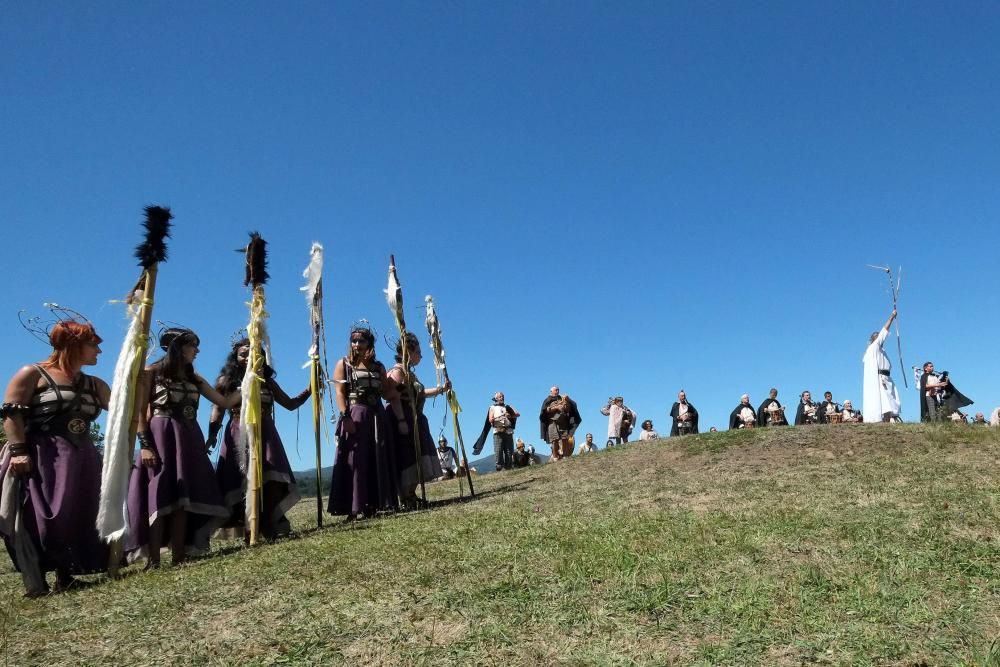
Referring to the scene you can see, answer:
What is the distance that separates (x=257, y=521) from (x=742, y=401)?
16677 mm

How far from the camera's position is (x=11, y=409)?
6.08 metres

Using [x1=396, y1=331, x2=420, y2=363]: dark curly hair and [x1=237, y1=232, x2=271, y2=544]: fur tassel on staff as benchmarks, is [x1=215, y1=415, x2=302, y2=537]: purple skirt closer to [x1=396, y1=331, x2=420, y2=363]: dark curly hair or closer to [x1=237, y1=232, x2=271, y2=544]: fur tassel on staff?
[x1=237, y1=232, x2=271, y2=544]: fur tassel on staff

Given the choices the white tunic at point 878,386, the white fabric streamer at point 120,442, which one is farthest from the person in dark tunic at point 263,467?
the white tunic at point 878,386

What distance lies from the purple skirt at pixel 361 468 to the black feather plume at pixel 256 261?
2017 mm

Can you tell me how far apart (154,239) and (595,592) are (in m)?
5.52

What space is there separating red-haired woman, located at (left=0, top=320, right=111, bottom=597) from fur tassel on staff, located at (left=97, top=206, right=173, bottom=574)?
0.19 m

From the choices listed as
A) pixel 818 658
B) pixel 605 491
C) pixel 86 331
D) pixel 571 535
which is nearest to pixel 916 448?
pixel 605 491

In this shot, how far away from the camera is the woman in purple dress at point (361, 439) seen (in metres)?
9.20

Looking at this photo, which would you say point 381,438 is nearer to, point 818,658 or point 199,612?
point 199,612

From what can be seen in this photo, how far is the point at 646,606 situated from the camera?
4.25 metres

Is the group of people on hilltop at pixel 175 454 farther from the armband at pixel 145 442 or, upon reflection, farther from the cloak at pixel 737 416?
the cloak at pixel 737 416

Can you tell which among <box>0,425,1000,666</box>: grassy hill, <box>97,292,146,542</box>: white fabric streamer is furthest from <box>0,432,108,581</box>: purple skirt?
<box>0,425,1000,666</box>: grassy hill

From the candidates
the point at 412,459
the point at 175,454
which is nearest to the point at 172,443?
the point at 175,454

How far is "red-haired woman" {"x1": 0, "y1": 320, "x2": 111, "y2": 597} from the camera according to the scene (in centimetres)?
602
